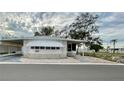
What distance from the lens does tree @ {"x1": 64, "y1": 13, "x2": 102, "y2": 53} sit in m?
6.97

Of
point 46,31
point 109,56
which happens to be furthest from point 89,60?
point 46,31

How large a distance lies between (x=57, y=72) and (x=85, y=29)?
64.3 inches

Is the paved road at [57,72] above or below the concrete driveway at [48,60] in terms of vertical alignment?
below

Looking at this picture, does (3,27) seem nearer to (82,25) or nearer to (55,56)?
(55,56)

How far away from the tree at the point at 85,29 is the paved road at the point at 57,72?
2.82ft

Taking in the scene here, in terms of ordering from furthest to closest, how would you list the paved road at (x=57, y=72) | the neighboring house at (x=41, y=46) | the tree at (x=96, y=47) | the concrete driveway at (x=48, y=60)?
1. the tree at (x=96, y=47)
2. the neighboring house at (x=41, y=46)
3. the concrete driveway at (x=48, y=60)
4. the paved road at (x=57, y=72)

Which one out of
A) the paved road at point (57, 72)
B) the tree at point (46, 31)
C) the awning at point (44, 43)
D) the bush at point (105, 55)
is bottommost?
the paved road at point (57, 72)

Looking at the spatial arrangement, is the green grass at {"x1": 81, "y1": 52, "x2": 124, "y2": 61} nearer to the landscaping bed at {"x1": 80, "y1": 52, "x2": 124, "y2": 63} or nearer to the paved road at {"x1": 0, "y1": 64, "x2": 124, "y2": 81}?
the landscaping bed at {"x1": 80, "y1": 52, "x2": 124, "y2": 63}

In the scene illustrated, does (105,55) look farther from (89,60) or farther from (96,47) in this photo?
(89,60)

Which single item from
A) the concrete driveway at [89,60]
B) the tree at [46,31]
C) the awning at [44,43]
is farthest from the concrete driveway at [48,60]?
the tree at [46,31]

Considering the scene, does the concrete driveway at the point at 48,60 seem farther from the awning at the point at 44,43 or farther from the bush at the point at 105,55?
the awning at the point at 44,43

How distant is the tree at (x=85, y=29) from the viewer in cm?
697

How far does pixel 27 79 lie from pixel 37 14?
1.96 m

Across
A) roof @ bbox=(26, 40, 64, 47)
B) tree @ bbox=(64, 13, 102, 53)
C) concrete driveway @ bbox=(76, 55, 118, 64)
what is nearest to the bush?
concrete driveway @ bbox=(76, 55, 118, 64)
